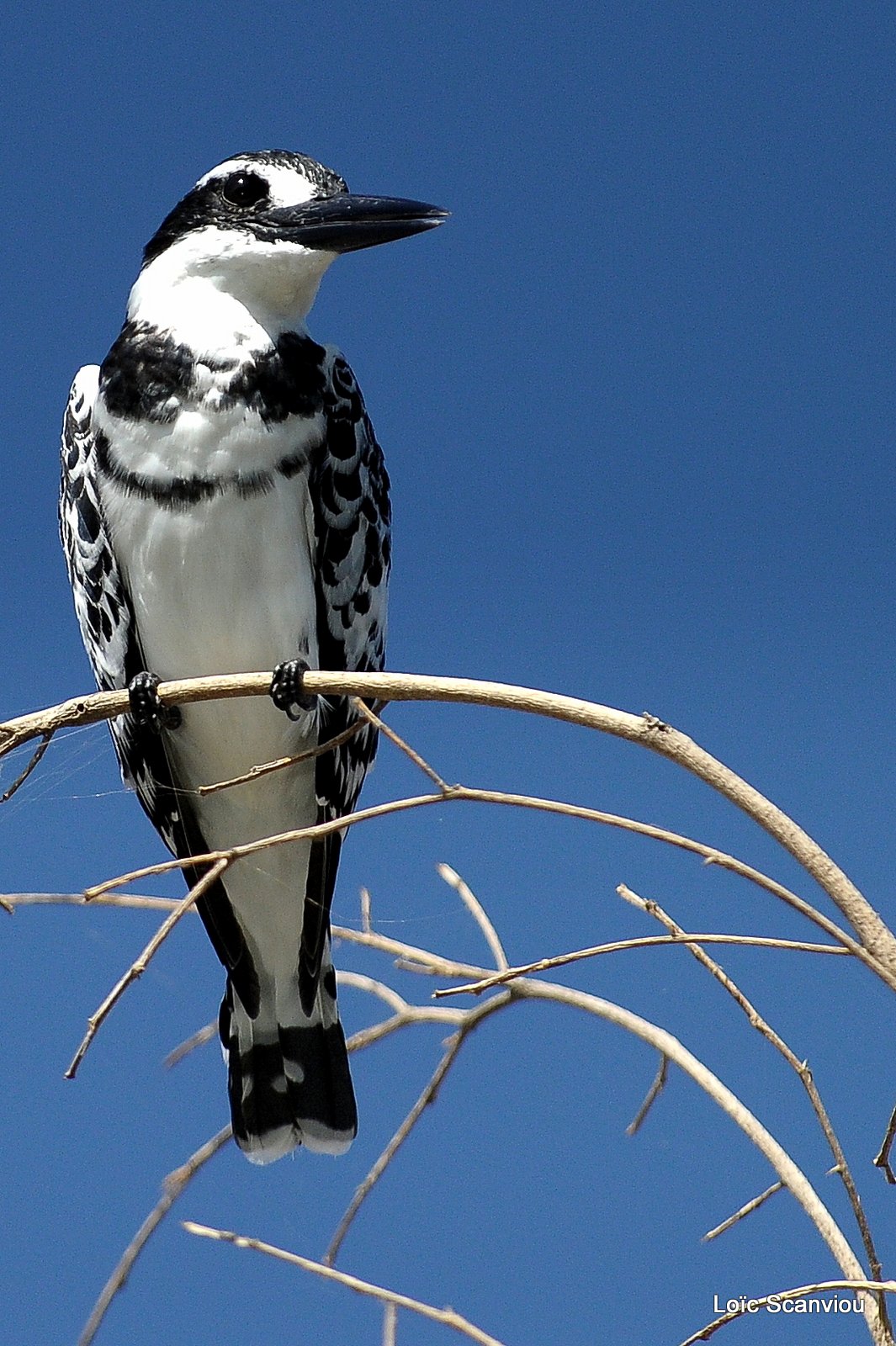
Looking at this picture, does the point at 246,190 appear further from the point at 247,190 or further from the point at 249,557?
the point at 249,557

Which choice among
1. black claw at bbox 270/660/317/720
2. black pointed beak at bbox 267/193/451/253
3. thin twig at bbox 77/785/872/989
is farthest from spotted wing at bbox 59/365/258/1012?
thin twig at bbox 77/785/872/989

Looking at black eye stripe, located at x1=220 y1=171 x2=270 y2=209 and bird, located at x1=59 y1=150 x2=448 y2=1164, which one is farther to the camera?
black eye stripe, located at x1=220 y1=171 x2=270 y2=209

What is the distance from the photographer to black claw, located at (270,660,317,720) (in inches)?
63.7

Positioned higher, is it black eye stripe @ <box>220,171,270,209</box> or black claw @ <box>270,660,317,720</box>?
black eye stripe @ <box>220,171,270,209</box>

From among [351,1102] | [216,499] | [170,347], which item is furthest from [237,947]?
[170,347]

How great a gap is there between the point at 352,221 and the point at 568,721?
→ 1.23m

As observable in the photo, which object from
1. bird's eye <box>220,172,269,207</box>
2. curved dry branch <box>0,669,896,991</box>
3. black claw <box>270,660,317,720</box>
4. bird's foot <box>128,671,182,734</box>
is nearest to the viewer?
curved dry branch <box>0,669,896,991</box>

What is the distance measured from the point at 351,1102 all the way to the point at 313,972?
0.80ft

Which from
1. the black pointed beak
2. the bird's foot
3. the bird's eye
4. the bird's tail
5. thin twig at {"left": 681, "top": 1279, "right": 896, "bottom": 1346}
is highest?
the bird's eye

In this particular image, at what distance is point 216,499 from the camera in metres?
2.23

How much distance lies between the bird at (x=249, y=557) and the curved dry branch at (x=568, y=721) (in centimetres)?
44

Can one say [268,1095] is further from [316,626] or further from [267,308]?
[267,308]

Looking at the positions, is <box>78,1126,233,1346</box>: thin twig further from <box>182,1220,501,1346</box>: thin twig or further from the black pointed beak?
the black pointed beak

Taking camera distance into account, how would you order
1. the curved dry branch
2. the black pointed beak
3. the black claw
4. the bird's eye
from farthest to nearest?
the bird's eye → the black pointed beak → the black claw → the curved dry branch
